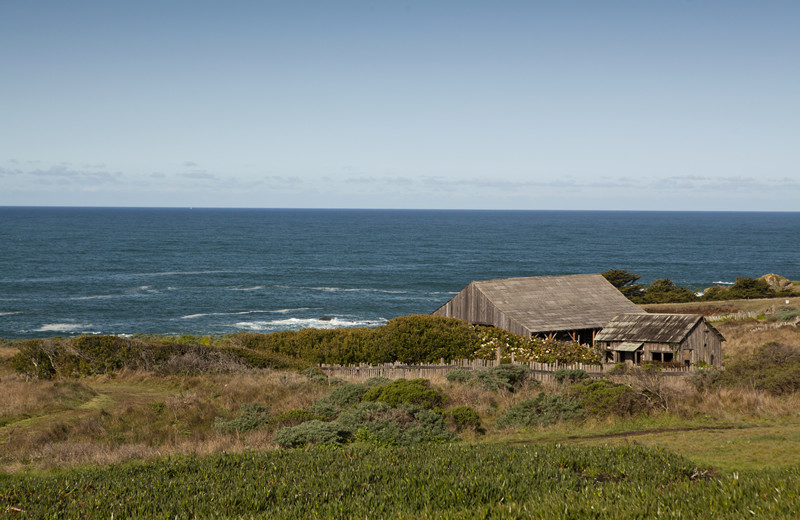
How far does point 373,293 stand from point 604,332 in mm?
53166

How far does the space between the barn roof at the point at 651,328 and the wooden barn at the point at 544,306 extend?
2119 mm

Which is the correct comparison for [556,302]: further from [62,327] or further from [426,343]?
[62,327]

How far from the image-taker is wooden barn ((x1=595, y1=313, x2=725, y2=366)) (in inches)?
1178

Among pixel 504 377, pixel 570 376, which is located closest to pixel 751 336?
pixel 570 376

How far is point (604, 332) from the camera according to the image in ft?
108

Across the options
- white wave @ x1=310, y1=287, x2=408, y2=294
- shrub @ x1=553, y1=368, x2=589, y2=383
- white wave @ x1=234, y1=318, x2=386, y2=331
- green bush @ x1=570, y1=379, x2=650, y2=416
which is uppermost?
green bush @ x1=570, y1=379, x2=650, y2=416

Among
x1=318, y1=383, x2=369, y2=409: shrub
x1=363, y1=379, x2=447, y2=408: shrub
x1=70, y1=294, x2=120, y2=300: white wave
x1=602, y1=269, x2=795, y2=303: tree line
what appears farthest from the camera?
x1=70, y1=294, x2=120, y2=300: white wave

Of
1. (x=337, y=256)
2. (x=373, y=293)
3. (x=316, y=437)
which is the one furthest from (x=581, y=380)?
(x=337, y=256)

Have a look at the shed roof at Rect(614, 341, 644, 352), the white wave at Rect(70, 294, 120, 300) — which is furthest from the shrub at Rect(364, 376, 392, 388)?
the white wave at Rect(70, 294, 120, 300)

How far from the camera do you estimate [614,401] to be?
1862 centimetres

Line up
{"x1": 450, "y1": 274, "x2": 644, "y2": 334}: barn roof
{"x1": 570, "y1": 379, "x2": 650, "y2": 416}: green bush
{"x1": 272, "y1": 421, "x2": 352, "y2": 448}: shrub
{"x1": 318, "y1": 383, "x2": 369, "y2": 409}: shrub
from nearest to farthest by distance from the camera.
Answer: {"x1": 272, "y1": 421, "x2": 352, "y2": 448}: shrub < {"x1": 570, "y1": 379, "x2": 650, "y2": 416}: green bush < {"x1": 318, "y1": 383, "x2": 369, "y2": 409}: shrub < {"x1": 450, "y1": 274, "x2": 644, "y2": 334}: barn roof

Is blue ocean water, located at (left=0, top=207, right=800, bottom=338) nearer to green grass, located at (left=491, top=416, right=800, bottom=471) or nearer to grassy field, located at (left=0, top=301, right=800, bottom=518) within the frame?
grassy field, located at (left=0, top=301, right=800, bottom=518)

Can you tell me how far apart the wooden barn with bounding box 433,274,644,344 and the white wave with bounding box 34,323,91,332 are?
122 ft

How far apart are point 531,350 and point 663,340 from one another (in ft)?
19.8
